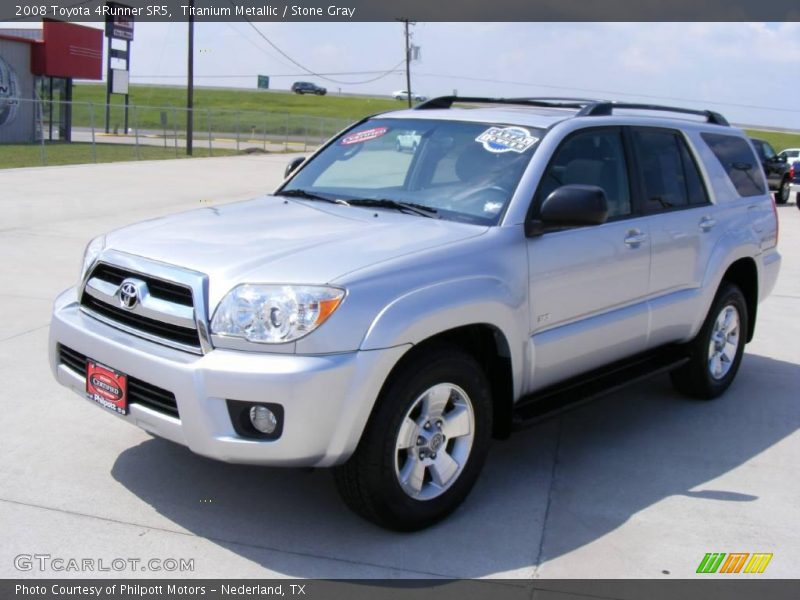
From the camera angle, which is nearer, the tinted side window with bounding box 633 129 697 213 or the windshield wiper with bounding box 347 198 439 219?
the windshield wiper with bounding box 347 198 439 219

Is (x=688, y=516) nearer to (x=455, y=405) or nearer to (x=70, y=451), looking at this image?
(x=455, y=405)

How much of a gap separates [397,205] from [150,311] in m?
1.44

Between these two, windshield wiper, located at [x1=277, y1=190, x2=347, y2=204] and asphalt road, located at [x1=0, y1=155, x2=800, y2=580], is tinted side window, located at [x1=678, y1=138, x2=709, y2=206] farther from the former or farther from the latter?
windshield wiper, located at [x1=277, y1=190, x2=347, y2=204]

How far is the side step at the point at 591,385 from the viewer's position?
4491mm

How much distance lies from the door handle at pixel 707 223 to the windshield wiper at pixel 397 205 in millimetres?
2045

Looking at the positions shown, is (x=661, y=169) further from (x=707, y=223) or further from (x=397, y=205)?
(x=397, y=205)

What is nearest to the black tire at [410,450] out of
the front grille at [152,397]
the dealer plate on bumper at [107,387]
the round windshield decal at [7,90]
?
the front grille at [152,397]

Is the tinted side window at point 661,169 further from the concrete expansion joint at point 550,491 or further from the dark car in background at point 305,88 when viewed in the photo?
the dark car in background at point 305,88

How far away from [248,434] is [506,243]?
153 centimetres

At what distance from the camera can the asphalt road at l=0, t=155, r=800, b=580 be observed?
151 inches

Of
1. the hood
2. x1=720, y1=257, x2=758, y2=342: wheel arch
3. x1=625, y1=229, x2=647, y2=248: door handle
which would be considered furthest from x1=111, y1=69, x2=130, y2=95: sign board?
x1=625, y1=229, x2=647, y2=248: door handle

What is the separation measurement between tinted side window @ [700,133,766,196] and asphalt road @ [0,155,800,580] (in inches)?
56.8

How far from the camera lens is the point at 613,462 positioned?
5.07 metres
